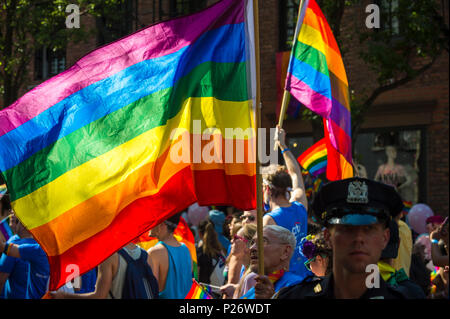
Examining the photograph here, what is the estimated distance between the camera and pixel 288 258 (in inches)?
193

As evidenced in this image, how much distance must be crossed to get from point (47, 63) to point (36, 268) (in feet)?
55.6

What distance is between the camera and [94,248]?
14.5 ft

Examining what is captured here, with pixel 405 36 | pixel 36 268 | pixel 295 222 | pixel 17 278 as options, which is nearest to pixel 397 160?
pixel 405 36

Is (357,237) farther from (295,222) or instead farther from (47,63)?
(47,63)

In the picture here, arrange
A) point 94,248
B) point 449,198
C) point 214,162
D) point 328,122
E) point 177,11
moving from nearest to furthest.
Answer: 1. point 94,248
2. point 214,162
3. point 328,122
4. point 449,198
5. point 177,11

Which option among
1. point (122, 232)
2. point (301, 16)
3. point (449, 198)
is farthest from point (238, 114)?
point (449, 198)

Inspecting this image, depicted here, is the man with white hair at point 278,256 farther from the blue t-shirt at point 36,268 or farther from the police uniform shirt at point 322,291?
the blue t-shirt at point 36,268

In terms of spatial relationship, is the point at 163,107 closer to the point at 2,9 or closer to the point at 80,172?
the point at 80,172

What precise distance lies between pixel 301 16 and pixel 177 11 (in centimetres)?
1340

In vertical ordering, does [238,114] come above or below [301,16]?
below

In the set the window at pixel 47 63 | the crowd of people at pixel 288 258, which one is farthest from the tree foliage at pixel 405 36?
the window at pixel 47 63

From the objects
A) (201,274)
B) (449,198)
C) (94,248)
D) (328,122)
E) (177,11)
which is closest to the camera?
(94,248)

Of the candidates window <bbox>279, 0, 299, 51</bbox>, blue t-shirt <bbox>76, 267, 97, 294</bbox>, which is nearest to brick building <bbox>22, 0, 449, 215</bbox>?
window <bbox>279, 0, 299, 51</bbox>

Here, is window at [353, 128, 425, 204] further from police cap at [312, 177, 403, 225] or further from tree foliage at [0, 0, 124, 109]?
police cap at [312, 177, 403, 225]
